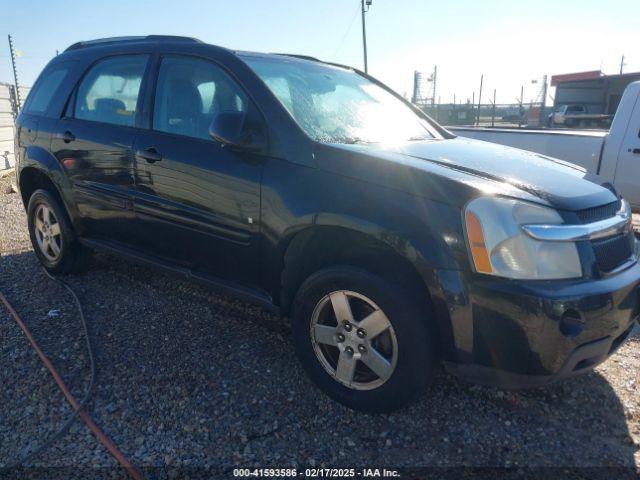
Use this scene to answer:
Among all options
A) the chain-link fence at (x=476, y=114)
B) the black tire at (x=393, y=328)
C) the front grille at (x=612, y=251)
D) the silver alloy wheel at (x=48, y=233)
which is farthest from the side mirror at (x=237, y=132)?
the chain-link fence at (x=476, y=114)

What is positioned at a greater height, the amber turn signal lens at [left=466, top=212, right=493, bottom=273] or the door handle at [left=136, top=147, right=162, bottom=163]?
the door handle at [left=136, top=147, right=162, bottom=163]

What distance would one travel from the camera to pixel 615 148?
21.0ft

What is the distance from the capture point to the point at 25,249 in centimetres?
570

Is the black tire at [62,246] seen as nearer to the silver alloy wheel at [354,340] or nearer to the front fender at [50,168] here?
the front fender at [50,168]

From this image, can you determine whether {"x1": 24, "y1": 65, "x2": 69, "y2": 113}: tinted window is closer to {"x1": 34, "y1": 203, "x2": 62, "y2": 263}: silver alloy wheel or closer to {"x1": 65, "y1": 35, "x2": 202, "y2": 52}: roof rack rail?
{"x1": 65, "y1": 35, "x2": 202, "y2": 52}: roof rack rail

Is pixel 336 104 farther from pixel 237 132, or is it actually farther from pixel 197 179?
pixel 197 179

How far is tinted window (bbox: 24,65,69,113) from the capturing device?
441 cm

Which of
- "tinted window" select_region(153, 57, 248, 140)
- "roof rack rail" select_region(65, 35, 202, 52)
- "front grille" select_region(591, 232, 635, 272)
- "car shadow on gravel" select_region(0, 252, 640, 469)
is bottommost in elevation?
"car shadow on gravel" select_region(0, 252, 640, 469)

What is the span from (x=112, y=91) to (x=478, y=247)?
10.1 ft

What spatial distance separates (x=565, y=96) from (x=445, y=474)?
37.9 meters

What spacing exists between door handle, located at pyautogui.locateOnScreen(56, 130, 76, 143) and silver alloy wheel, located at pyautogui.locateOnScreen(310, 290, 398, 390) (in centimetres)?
262

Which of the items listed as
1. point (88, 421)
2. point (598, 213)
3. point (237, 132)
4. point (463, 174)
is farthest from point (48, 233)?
point (598, 213)

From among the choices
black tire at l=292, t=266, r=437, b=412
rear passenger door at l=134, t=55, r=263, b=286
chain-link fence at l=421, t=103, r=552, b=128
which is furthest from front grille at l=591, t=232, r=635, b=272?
chain-link fence at l=421, t=103, r=552, b=128

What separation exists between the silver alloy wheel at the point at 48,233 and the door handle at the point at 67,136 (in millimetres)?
701
